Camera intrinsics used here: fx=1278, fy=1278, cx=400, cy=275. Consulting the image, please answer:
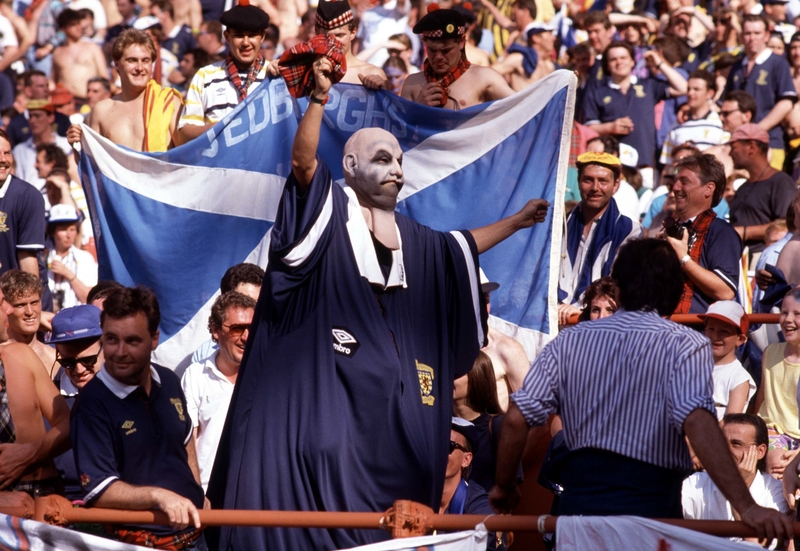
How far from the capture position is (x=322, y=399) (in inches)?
→ 196

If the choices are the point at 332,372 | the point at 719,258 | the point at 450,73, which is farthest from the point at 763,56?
the point at 332,372

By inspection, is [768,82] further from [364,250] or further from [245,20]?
[364,250]

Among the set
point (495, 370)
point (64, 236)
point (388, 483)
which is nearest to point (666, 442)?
point (388, 483)

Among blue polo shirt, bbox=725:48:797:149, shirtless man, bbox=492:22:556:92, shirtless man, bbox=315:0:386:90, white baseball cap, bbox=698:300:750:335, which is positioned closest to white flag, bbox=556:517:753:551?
white baseball cap, bbox=698:300:750:335

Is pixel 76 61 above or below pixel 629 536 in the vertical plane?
above

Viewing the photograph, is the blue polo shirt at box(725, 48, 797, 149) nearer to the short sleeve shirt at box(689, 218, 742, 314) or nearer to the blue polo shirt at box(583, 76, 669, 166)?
the blue polo shirt at box(583, 76, 669, 166)

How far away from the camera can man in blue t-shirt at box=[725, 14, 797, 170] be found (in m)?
12.4

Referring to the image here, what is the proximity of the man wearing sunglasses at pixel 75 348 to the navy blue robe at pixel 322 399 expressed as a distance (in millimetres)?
1113

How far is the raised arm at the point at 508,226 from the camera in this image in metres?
5.68

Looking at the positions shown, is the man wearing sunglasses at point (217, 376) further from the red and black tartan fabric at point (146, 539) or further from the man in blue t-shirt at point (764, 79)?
the man in blue t-shirt at point (764, 79)

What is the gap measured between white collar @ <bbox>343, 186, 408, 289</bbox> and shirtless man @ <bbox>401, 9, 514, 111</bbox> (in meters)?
3.27

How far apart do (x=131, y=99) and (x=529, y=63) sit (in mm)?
6118

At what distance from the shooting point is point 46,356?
7.80 m

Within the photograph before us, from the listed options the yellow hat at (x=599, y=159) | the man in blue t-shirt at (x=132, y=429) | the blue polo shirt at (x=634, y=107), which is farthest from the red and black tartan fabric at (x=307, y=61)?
the blue polo shirt at (x=634, y=107)
